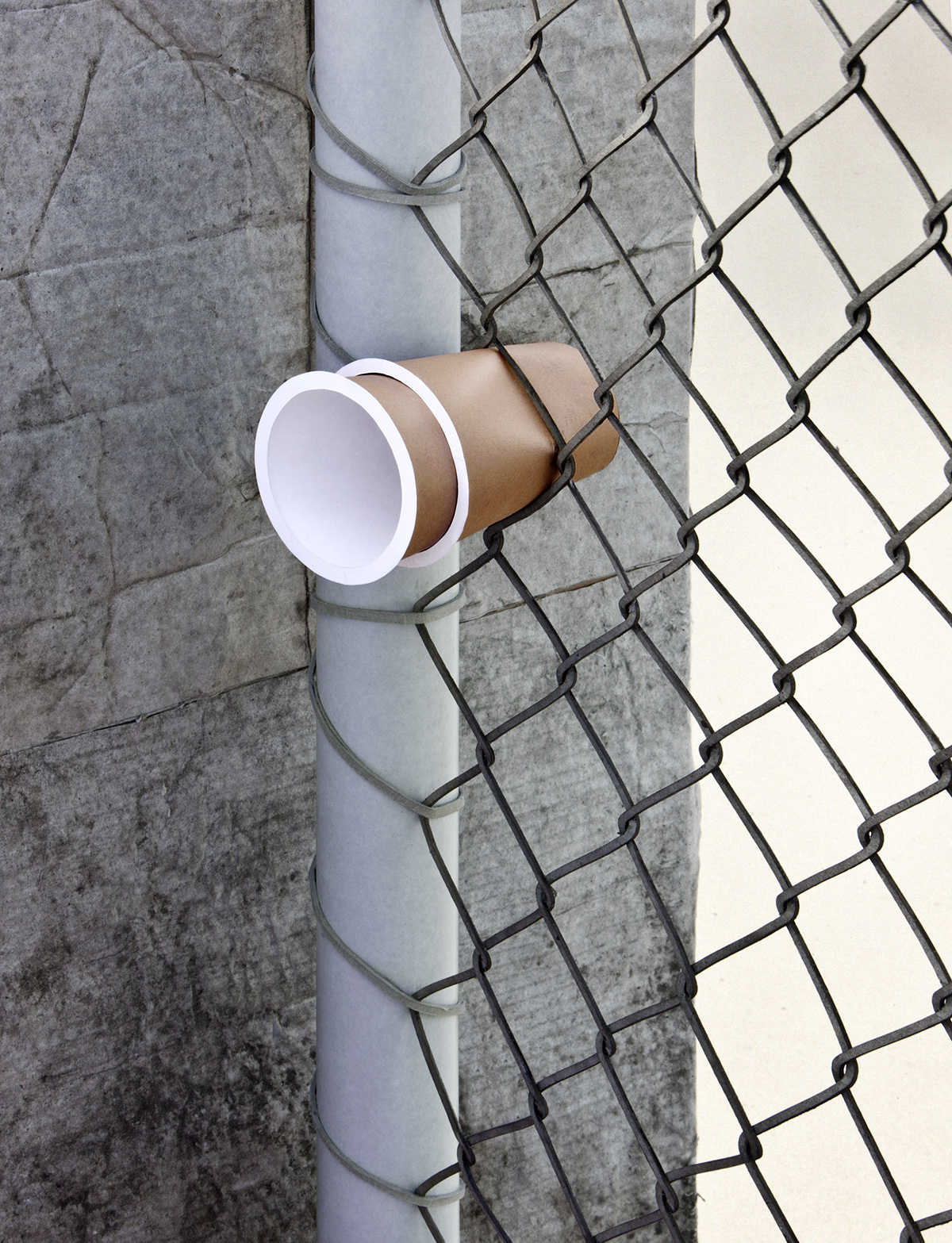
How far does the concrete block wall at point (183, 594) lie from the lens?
106cm

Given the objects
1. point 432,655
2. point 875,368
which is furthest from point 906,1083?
point 432,655

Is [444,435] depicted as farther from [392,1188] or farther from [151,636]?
[151,636]

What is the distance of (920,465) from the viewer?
2648 mm

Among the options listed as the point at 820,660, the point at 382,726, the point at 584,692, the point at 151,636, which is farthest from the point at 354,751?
the point at 820,660

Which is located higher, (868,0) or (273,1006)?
(868,0)

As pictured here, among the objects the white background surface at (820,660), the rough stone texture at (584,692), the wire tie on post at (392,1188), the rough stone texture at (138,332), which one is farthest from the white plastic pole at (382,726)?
the white background surface at (820,660)

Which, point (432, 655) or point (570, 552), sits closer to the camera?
point (432, 655)

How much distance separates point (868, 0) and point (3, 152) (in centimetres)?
246

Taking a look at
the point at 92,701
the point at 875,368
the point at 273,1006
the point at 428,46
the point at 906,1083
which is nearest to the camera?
the point at 428,46

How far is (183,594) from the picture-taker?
3.86ft

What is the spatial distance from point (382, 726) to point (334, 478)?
17 cm

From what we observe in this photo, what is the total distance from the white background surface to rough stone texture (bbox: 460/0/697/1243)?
0.76 meters

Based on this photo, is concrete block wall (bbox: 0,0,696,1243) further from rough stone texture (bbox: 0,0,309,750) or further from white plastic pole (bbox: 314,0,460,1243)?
white plastic pole (bbox: 314,0,460,1243)

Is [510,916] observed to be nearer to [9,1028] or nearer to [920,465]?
[9,1028]
